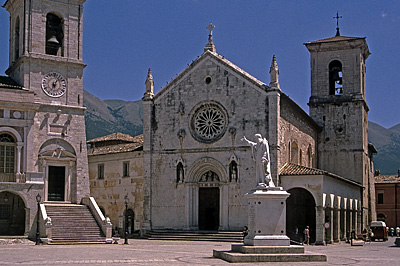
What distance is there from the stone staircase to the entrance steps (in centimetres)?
544

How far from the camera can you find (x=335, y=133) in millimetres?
56594

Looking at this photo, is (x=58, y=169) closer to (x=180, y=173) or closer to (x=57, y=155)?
(x=57, y=155)

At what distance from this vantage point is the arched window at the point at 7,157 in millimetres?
39500

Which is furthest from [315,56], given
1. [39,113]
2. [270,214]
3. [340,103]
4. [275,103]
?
[270,214]

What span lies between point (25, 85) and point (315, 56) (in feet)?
90.5

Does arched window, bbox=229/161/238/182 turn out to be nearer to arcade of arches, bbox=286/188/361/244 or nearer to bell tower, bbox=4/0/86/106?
arcade of arches, bbox=286/188/361/244

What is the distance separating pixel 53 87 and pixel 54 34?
392cm

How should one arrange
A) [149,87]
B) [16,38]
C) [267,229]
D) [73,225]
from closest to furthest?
[267,229] < [73,225] < [16,38] < [149,87]

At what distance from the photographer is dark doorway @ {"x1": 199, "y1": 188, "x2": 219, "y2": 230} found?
45312 mm

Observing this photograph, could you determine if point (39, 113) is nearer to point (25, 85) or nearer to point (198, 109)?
point (25, 85)

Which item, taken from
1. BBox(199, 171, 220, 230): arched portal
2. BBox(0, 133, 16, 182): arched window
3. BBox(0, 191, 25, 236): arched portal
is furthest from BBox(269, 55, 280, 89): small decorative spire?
BBox(0, 191, 25, 236): arched portal

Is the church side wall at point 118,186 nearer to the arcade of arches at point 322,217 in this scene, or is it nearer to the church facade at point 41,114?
the church facade at point 41,114

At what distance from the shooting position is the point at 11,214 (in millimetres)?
40781

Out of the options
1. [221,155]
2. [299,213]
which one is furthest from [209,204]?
[299,213]
